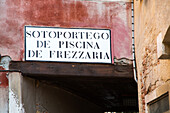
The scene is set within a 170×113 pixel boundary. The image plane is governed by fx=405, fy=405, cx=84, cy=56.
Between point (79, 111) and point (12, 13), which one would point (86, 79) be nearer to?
point (12, 13)

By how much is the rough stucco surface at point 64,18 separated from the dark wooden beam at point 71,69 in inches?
9.0

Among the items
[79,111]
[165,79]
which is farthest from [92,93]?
[165,79]

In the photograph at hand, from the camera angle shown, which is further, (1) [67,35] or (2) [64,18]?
(2) [64,18]

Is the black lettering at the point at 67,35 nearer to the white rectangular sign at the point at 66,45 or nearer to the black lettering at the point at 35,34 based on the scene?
the white rectangular sign at the point at 66,45

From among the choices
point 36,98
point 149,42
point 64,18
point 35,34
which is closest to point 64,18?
point 64,18

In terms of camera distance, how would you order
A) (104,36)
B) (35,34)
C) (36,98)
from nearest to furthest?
(35,34), (104,36), (36,98)

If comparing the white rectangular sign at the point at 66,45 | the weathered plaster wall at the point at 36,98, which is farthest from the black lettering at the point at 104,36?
the weathered plaster wall at the point at 36,98

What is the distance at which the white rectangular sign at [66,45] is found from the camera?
8.62 m

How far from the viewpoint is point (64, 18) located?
8.93 metres

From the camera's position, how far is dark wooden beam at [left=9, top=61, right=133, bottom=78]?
28.2 ft

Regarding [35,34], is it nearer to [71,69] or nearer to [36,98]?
[71,69]

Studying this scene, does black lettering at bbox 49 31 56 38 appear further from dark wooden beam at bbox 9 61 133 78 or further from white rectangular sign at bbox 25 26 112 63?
dark wooden beam at bbox 9 61 133 78

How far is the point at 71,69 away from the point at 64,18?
45.1 inches

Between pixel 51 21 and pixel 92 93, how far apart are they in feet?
12.5
